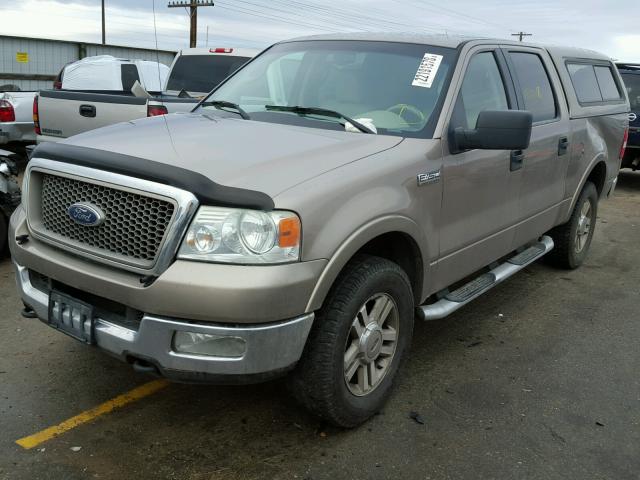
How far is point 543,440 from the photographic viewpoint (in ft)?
10.8

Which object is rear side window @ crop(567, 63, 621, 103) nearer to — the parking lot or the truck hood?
the parking lot

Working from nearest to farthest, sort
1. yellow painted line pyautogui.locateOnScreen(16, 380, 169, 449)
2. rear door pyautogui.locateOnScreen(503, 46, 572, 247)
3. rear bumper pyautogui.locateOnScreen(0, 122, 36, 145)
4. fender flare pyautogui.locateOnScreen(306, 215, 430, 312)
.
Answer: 1. fender flare pyautogui.locateOnScreen(306, 215, 430, 312)
2. yellow painted line pyautogui.locateOnScreen(16, 380, 169, 449)
3. rear door pyautogui.locateOnScreen(503, 46, 572, 247)
4. rear bumper pyautogui.locateOnScreen(0, 122, 36, 145)

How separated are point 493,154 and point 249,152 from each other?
5.40 feet

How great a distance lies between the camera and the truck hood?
2842 millimetres

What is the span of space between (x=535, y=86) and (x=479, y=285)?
5.28 feet

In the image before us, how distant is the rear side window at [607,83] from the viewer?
6.14 meters

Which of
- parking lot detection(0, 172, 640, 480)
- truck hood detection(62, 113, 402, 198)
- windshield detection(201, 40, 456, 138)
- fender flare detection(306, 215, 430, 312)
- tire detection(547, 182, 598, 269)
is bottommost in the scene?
parking lot detection(0, 172, 640, 480)

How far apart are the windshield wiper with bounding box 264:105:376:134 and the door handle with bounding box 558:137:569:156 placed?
6.72ft

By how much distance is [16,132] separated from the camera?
32.8ft

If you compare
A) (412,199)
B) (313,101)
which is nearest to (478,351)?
(412,199)

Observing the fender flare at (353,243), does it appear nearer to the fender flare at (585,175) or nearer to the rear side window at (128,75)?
the fender flare at (585,175)

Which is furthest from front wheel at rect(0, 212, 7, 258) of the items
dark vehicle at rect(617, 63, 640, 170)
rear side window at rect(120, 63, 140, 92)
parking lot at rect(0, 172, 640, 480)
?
dark vehicle at rect(617, 63, 640, 170)

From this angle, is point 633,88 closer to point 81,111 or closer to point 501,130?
point 81,111

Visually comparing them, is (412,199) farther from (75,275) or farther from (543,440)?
(75,275)
